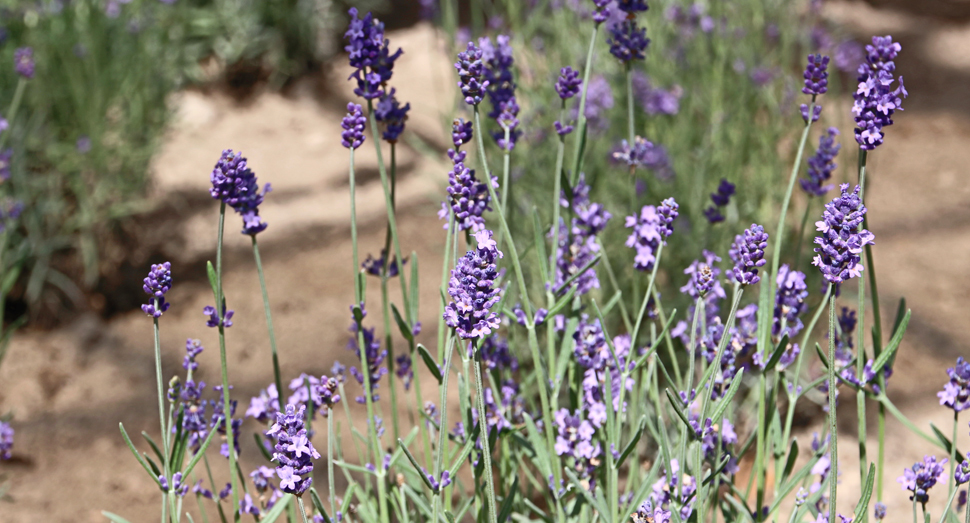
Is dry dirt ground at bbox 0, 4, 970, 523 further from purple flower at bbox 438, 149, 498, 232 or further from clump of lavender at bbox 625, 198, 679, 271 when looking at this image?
purple flower at bbox 438, 149, 498, 232

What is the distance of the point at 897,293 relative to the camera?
9.63ft

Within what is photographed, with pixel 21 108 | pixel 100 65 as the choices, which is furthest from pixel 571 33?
pixel 21 108

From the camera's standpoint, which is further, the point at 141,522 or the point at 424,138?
the point at 424,138

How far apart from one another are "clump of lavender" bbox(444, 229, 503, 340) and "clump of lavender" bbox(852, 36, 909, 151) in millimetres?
554

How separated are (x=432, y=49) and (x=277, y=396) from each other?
3.71m

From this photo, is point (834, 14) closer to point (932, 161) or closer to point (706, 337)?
point (932, 161)

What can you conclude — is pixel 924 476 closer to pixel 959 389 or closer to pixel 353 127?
pixel 959 389

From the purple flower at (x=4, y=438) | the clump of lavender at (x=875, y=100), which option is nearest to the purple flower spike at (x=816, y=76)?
the clump of lavender at (x=875, y=100)

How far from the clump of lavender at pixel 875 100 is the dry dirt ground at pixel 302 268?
1.26 meters

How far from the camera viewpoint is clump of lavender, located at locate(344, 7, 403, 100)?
127 cm

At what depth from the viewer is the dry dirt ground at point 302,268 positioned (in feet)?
7.92

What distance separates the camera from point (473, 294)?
938 millimetres

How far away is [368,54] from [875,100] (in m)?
0.73

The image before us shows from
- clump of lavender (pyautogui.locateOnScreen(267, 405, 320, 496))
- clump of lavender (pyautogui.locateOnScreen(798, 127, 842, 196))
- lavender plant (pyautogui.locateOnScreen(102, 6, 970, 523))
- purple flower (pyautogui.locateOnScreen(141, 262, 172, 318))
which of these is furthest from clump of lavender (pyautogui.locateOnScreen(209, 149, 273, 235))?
clump of lavender (pyautogui.locateOnScreen(798, 127, 842, 196))
